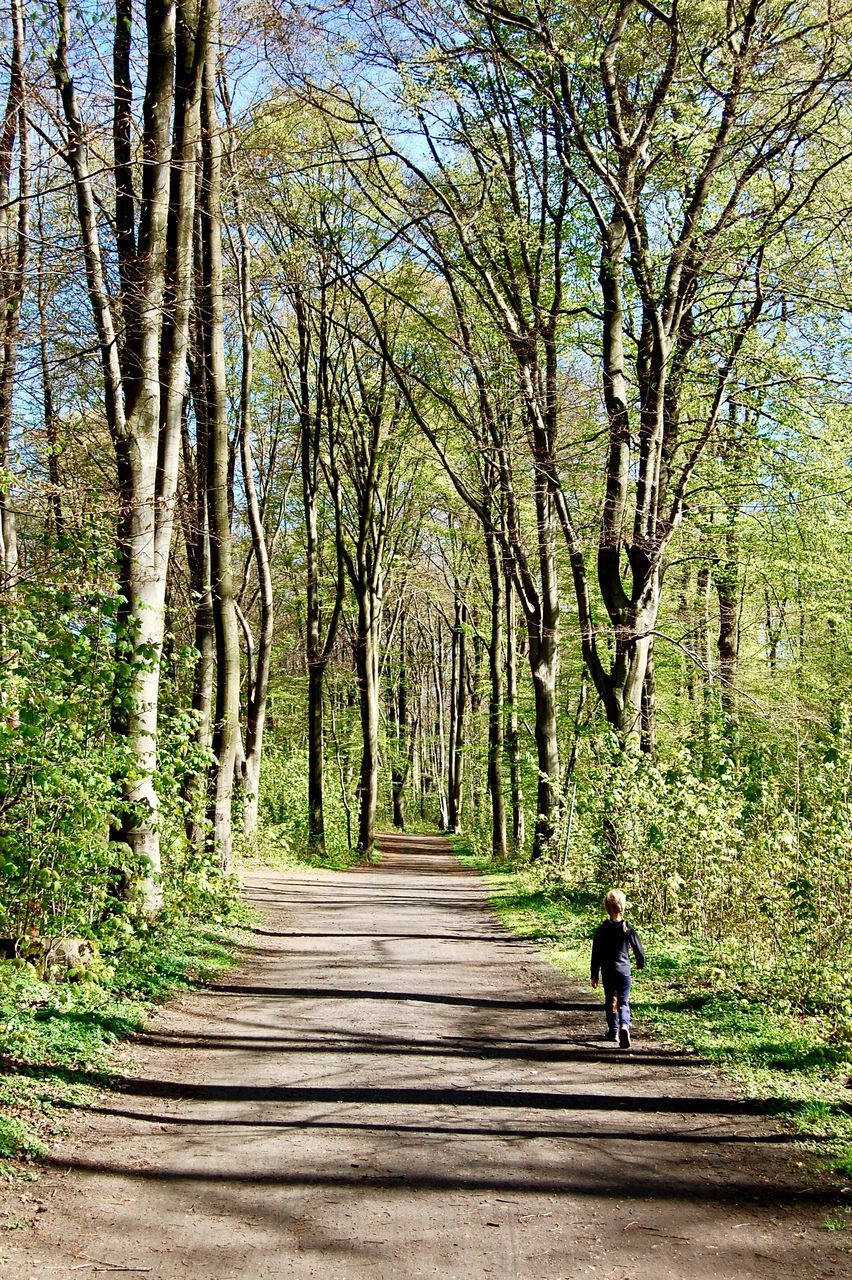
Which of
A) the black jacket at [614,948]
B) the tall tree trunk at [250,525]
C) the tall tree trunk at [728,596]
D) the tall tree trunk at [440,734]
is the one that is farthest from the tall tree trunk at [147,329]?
the tall tree trunk at [440,734]

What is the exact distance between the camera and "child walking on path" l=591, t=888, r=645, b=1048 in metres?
7.88

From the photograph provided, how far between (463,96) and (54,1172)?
16.1 meters

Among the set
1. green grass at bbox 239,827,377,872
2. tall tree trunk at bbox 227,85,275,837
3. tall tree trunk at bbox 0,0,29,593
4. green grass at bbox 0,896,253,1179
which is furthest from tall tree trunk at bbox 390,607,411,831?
green grass at bbox 0,896,253,1179

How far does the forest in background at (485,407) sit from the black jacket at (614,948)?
148 cm

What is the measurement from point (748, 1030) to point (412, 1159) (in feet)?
11.7

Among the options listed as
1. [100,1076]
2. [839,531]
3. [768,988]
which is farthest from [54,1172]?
[839,531]

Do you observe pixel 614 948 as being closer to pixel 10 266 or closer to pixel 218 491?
pixel 10 266

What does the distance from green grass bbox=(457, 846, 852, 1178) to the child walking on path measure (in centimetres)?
48

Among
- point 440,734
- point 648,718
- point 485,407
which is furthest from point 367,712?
point 440,734

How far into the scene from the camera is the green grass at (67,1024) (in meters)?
5.67

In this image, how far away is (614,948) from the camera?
8.16m

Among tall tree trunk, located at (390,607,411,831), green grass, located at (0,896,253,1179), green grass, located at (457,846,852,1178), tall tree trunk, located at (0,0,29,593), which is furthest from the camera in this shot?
tall tree trunk, located at (390,607,411,831)

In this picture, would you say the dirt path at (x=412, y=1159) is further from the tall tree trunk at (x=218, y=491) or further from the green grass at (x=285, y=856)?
the green grass at (x=285, y=856)

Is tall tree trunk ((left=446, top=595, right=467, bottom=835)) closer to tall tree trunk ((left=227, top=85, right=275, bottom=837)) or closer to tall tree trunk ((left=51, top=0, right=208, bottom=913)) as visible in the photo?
tall tree trunk ((left=227, top=85, right=275, bottom=837))
